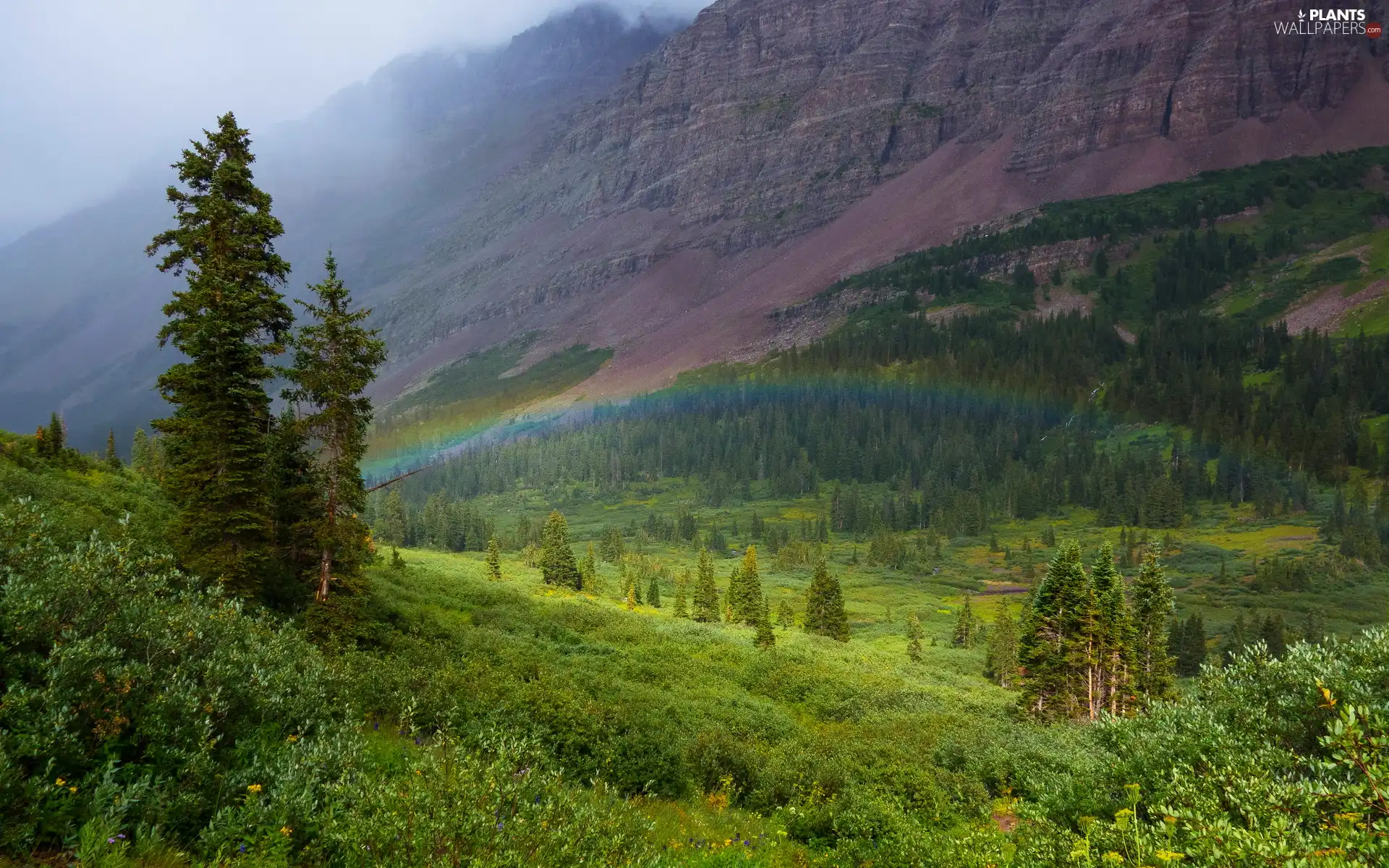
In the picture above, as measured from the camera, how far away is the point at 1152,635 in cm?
4606

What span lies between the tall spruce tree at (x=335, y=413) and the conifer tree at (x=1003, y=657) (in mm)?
59809

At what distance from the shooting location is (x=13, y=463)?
84.2 feet

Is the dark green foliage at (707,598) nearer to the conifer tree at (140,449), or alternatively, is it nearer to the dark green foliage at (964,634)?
the dark green foliage at (964,634)

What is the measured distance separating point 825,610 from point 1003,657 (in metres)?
18.7

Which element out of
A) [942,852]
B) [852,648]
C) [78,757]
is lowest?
[852,648]

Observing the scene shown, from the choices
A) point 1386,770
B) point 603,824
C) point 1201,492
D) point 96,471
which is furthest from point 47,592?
point 1201,492

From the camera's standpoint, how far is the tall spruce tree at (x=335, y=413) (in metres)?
24.5

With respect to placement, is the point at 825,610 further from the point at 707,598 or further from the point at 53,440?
the point at 53,440

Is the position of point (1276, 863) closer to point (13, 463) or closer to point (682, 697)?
point (682, 697)

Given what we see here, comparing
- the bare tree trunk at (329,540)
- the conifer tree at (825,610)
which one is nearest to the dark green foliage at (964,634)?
the conifer tree at (825,610)

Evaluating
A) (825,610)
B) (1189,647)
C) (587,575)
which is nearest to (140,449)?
(587,575)

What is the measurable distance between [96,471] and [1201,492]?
209m

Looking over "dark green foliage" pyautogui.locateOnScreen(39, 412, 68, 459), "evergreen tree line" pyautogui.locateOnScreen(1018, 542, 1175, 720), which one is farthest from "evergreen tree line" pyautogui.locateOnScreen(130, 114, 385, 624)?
"evergreen tree line" pyautogui.locateOnScreen(1018, 542, 1175, 720)

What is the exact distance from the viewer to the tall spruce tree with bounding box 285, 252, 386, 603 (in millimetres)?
24453
